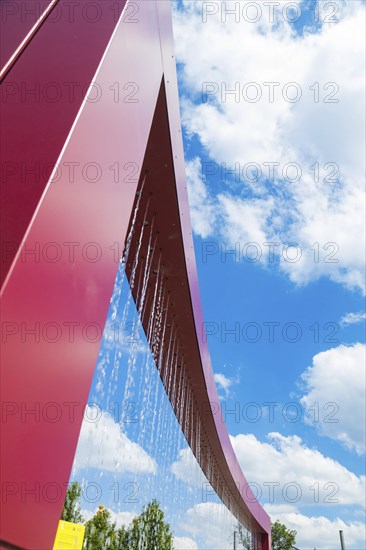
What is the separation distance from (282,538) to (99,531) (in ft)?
69.6

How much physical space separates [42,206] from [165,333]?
6.93 m

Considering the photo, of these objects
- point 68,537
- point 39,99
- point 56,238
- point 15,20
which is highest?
point 15,20

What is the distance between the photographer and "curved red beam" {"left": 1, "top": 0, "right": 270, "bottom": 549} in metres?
1.21

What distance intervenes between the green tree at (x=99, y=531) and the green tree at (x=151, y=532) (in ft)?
8.18

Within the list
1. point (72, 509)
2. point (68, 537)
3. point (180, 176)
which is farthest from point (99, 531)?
point (180, 176)

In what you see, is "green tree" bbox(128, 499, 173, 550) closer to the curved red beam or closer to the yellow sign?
the yellow sign

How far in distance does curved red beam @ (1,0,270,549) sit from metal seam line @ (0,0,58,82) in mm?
18

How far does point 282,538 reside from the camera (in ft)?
108

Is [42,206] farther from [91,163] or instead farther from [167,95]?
[167,95]

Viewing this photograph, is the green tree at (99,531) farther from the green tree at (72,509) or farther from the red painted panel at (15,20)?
the red painted panel at (15,20)

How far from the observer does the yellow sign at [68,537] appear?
686cm

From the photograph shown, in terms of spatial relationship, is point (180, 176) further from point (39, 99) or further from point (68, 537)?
point (68, 537)

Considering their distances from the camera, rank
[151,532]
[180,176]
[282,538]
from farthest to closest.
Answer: [282,538], [151,532], [180,176]

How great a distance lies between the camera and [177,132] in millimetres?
4793
